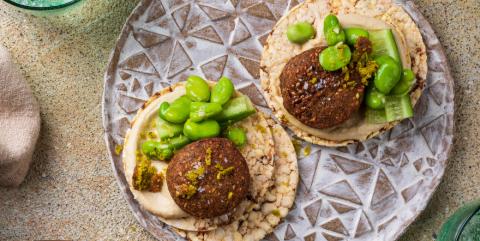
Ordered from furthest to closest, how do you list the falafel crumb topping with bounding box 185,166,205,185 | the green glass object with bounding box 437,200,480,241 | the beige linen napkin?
1. the beige linen napkin
2. the green glass object with bounding box 437,200,480,241
3. the falafel crumb topping with bounding box 185,166,205,185

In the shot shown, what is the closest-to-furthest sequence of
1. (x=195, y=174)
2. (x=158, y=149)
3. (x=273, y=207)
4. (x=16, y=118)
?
(x=195, y=174)
(x=158, y=149)
(x=273, y=207)
(x=16, y=118)

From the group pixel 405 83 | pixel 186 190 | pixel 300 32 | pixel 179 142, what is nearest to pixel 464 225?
pixel 405 83

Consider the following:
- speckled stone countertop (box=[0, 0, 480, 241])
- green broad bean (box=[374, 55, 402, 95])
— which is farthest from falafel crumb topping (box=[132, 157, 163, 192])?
green broad bean (box=[374, 55, 402, 95])

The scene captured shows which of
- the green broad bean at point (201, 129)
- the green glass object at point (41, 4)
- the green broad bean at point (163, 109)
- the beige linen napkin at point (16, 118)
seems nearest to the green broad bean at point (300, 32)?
the green broad bean at point (201, 129)

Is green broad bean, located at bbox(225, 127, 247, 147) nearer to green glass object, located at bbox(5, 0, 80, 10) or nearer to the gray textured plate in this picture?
the gray textured plate

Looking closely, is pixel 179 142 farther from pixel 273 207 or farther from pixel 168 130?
pixel 273 207

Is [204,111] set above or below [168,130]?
above
